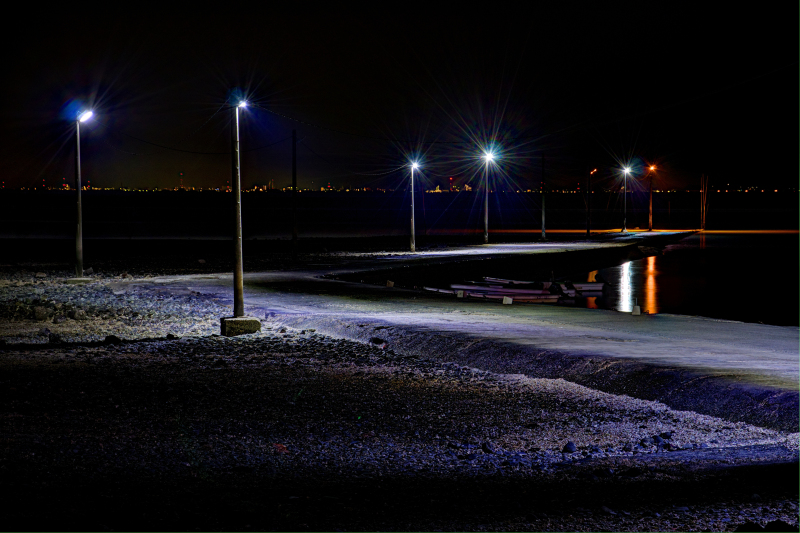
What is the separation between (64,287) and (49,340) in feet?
40.5

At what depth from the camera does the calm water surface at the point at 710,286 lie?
81.2 feet

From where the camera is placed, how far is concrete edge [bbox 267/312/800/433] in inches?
355

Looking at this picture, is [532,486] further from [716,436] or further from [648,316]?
[648,316]

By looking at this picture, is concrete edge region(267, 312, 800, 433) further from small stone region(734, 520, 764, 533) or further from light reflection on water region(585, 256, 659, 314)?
light reflection on water region(585, 256, 659, 314)

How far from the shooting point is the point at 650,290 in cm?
3048

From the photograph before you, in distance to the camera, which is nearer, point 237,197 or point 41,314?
point 237,197

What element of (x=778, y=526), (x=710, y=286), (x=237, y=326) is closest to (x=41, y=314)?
(x=237, y=326)

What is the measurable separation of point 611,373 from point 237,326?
7.76 m

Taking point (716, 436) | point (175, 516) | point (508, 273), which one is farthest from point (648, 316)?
point (508, 273)

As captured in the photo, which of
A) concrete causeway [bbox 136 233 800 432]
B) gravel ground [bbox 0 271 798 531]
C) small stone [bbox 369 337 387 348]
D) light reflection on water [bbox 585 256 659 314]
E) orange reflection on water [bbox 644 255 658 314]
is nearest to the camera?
gravel ground [bbox 0 271 798 531]

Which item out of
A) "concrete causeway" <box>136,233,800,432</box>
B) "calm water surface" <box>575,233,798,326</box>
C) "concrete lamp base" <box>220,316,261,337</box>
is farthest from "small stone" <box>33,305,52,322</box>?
"calm water surface" <box>575,233,798,326</box>

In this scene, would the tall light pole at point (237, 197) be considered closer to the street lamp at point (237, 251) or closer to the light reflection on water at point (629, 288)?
the street lamp at point (237, 251)

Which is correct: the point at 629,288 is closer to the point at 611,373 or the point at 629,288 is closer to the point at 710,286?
the point at 710,286

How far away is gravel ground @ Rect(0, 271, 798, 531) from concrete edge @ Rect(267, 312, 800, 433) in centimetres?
30
